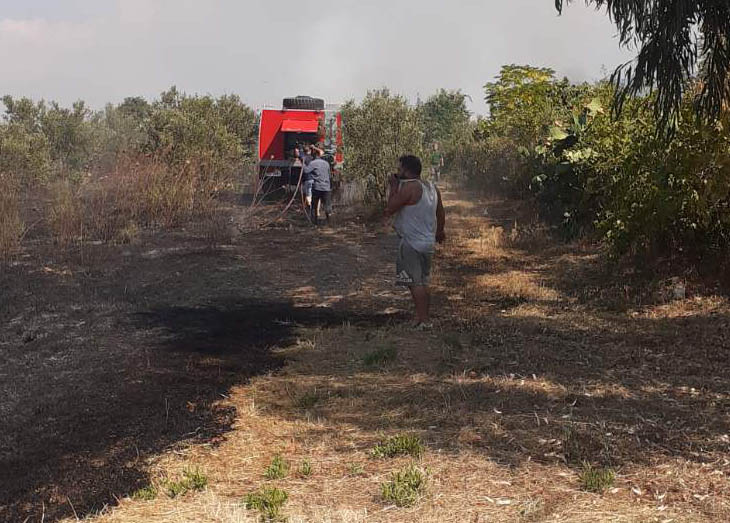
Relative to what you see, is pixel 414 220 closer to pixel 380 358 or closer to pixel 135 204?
pixel 380 358

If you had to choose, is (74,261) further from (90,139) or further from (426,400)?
(90,139)

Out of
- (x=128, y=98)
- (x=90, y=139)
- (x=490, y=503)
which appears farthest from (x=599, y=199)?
(x=128, y=98)

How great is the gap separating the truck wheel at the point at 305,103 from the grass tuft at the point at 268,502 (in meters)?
17.1

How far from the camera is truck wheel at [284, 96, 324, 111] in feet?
66.3

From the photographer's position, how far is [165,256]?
11500mm

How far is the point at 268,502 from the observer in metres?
3.74

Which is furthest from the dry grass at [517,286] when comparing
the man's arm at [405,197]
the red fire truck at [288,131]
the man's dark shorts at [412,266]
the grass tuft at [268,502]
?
the red fire truck at [288,131]

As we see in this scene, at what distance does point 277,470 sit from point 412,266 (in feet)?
10.7

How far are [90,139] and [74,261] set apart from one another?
17629 millimetres

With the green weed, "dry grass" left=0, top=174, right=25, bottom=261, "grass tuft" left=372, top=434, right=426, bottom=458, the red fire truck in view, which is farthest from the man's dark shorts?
the red fire truck

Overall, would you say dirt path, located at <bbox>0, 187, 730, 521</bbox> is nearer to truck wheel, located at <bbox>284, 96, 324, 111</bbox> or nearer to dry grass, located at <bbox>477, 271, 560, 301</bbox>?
dry grass, located at <bbox>477, 271, 560, 301</bbox>

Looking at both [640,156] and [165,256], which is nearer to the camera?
[640,156]

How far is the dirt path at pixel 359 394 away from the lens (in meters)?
3.87

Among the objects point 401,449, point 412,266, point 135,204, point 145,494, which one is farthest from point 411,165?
point 135,204
